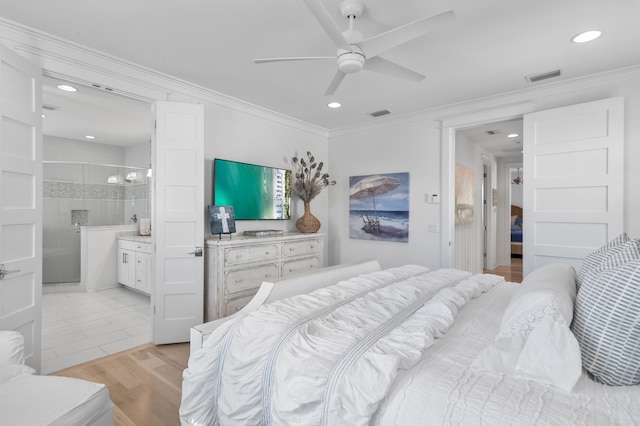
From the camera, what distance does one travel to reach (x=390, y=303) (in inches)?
67.2

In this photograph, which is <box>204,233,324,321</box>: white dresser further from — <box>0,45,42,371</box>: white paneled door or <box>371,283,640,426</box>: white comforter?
<box>371,283,640,426</box>: white comforter

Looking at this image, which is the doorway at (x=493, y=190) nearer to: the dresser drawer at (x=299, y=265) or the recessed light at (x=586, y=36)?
the recessed light at (x=586, y=36)

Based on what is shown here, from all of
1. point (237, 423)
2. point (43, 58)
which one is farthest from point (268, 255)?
point (43, 58)

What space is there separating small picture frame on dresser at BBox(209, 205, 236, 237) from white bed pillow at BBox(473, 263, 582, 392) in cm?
272

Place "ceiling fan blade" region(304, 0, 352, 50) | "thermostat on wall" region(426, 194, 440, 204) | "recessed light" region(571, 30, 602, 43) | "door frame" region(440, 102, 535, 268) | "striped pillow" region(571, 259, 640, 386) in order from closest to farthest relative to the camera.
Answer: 1. "striped pillow" region(571, 259, 640, 386)
2. "ceiling fan blade" region(304, 0, 352, 50)
3. "recessed light" region(571, 30, 602, 43)
4. "door frame" region(440, 102, 535, 268)
5. "thermostat on wall" region(426, 194, 440, 204)

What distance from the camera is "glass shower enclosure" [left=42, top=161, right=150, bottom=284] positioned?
4871mm

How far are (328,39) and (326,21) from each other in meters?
0.85

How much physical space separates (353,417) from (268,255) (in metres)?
2.66

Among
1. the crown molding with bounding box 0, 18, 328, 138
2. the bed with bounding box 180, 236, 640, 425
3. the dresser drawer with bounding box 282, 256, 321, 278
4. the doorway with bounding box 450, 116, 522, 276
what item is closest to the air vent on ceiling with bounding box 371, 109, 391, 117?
the doorway with bounding box 450, 116, 522, 276

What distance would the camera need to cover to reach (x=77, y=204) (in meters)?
5.21

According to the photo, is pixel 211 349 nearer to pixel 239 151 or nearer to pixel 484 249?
pixel 239 151

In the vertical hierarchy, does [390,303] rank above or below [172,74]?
below

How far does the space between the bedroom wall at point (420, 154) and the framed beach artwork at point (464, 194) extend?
867mm

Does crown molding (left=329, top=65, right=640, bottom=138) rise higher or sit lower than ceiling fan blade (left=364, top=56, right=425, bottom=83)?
higher
